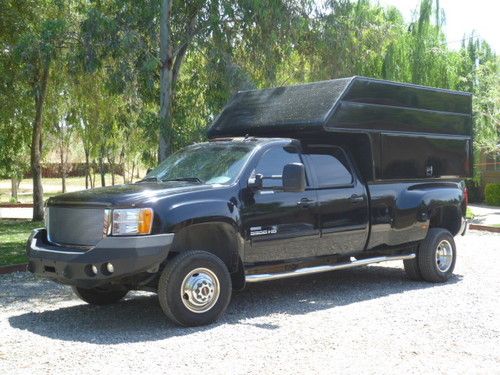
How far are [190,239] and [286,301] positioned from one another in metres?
1.70

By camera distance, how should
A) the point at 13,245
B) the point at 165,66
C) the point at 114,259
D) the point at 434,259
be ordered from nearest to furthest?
the point at 114,259, the point at 434,259, the point at 165,66, the point at 13,245

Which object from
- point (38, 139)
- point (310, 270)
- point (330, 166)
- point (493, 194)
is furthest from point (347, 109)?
point (493, 194)

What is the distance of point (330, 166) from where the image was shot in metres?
9.09

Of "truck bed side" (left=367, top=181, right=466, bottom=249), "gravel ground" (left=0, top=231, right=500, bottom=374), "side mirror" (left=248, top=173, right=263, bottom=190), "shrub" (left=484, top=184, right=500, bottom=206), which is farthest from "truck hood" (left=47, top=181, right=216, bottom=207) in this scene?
"shrub" (left=484, top=184, right=500, bottom=206)

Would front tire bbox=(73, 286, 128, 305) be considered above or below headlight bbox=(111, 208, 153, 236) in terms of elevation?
below

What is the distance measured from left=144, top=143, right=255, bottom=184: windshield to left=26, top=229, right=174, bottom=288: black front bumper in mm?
1177

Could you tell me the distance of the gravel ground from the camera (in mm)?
5949

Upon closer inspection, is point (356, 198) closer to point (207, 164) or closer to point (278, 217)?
point (278, 217)

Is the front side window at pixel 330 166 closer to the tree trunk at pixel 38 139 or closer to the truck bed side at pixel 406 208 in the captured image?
the truck bed side at pixel 406 208

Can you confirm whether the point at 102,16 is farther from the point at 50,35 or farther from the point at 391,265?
the point at 391,265

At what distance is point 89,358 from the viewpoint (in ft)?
20.3

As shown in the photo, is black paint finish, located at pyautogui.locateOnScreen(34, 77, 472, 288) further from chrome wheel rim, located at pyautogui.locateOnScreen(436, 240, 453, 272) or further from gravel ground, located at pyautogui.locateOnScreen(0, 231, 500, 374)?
gravel ground, located at pyautogui.locateOnScreen(0, 231, 500, 374)

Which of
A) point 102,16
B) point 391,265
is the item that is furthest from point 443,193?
point 102,16

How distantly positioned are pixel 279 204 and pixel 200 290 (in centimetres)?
146
